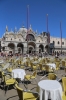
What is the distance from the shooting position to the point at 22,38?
48.9m

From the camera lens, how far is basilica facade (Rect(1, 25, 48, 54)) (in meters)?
46.2

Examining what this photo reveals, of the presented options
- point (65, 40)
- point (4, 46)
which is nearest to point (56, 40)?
point (65, 40)

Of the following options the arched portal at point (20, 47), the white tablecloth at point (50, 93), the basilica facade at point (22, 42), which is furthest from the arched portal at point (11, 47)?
the white tablecloth at point (50, 93)

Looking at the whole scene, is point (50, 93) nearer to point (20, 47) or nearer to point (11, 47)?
point (11, 47)

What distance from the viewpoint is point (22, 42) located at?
157 ft

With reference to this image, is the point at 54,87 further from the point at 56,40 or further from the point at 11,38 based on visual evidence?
the point at 56,40

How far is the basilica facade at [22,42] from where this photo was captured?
46.2 metres

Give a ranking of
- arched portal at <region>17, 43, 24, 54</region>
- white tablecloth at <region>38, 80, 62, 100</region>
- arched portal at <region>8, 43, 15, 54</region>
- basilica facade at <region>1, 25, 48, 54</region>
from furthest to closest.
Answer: arched portal at <region>17, 43, 24, 54</region> → arched portal at <region>8, 43, 15, 54</region> → basilica facade at <region>1, 25, 48, 54</region> → white tablecloth at <region>38, 80, 62, 100</region>

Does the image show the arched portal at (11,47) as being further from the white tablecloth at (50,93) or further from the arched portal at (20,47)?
the white tablecloth at (50,93)

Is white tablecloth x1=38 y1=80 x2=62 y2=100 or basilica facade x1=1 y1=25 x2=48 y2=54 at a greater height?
basilica facade x1=1 y1=25 x2=48 y2=54

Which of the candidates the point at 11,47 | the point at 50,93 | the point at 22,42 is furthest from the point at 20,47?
the point at 50,93

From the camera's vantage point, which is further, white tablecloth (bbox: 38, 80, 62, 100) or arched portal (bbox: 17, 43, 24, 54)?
arched portal (bbox: 17, 43, 24, 54)

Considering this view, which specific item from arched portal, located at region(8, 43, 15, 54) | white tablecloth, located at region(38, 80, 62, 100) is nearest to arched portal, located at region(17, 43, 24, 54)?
arched portal, located at region(8, 43, 15, 54)

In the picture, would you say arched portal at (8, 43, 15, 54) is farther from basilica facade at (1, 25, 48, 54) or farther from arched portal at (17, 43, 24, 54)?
arched portal at (17, 43, 24, 54)
